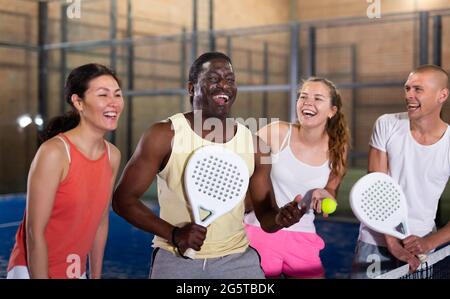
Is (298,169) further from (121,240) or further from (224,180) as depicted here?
(121,240)

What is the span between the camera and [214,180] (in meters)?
1.05

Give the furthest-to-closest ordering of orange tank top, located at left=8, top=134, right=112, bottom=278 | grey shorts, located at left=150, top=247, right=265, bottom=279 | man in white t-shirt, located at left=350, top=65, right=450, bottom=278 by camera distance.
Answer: man in white t-shirt, located at left=350, top=65, right=450, bottom=278 → grey shorts, located at left=150, top=247, right=265, bottom=279 → orange tank top, located at left=8, top=134, right=112, bottom=278

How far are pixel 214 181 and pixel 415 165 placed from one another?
0.48m

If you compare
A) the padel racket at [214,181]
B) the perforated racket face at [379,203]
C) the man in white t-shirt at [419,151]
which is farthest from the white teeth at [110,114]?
the man in white t-shirt at [419,151]

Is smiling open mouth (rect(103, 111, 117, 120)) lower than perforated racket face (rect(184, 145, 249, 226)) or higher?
higher

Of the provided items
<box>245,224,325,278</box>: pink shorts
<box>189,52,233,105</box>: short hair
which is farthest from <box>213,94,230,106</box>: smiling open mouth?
<box>245,224,325,278</box>: pink shorts

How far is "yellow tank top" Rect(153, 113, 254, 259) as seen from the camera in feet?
3.48

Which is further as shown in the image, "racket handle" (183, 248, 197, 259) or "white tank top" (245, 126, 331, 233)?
"white tank top" (245, 126, 331, 233)

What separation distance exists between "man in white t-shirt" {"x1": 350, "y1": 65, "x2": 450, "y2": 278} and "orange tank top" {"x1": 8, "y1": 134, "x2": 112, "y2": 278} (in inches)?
23.6

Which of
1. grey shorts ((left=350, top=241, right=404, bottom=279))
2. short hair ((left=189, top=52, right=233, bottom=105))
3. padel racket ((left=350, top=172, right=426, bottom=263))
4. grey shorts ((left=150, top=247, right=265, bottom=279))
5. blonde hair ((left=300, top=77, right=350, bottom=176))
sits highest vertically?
short hair ((left=189, top=52, right=233, bottom=105))

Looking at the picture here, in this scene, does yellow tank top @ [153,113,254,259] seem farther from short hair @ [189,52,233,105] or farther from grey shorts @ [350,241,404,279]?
grey shorts @ [350,241,404,279]

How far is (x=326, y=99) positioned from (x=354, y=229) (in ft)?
7.50

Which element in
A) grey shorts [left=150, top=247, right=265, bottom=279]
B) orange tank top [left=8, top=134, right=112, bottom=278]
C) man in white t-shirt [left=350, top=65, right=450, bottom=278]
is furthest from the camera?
man in white t-shirt [left=350, top=65, right=450, bottom=278]
